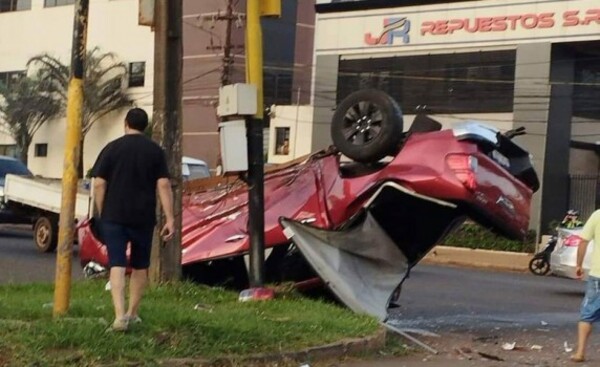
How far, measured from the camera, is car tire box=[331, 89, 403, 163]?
36.2ft

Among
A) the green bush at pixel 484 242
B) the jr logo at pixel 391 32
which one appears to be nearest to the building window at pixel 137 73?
the jr logo at pixel 391 32

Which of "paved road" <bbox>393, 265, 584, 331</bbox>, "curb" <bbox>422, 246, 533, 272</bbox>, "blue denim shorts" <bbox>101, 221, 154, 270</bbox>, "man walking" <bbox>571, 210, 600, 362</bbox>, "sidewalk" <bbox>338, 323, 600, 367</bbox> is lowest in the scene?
"curb" <bbox>422, 246, 533, 272</bbox>

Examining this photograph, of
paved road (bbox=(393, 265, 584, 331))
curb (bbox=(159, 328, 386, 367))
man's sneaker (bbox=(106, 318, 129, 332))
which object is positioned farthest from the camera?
paved road (bbox=(393, 265, 584, 331))

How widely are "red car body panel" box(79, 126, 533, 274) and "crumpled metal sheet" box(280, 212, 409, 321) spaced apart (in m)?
0.26

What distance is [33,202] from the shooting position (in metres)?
19.2

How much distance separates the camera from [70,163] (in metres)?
8.58

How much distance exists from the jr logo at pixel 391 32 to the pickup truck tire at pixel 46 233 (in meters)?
19.1

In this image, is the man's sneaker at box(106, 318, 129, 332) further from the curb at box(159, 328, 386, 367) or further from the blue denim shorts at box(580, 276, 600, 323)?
the blue denim shorts at box(580, 276, 600, 323)

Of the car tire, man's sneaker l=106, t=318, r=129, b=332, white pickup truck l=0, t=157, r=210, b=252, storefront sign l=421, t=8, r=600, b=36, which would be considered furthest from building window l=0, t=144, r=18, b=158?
man's sneaker l=106, t=318, r=129, b=332

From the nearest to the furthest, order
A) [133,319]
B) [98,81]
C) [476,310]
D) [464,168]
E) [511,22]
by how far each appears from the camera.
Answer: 1. [133,319]
2. [464,168]
3. [476,310]
4. [511,22]
5. [98,81]

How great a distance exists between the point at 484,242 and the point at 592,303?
67.9 ft

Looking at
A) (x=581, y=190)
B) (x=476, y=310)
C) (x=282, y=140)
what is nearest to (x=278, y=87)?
(x=282, y=140)

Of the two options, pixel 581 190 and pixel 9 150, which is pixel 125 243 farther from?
pixel 9 150

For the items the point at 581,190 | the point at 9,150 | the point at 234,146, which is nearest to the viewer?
the point at 234,146
